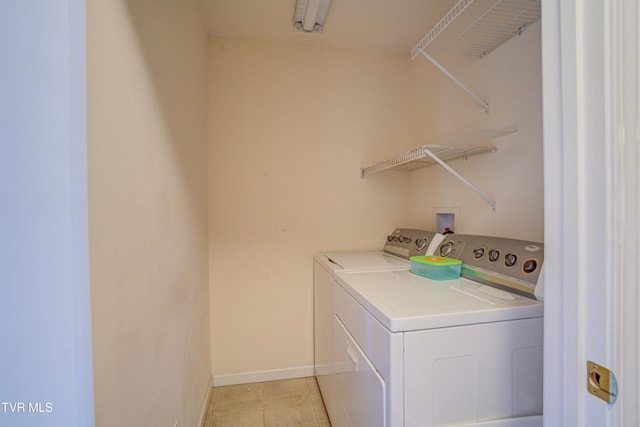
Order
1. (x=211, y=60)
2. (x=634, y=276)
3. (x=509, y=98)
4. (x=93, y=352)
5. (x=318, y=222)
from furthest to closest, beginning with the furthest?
(x=318, y=222)
(x=211, y=60)
(x=509, y=98)
(x=93, y=352)
(x=634, y=276)

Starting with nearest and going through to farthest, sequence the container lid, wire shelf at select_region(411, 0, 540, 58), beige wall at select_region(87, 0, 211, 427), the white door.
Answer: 1. the white door
2. beige wall at select_region(87, 0, 211, 427)
3. wire shelf at select_region(411, 0, 540, 58)
4. the container lid

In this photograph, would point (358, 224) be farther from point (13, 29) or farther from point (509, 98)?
point (13, 29)

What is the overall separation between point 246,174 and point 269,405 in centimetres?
162

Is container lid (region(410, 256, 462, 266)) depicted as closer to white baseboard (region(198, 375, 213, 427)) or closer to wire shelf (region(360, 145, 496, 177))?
wire shelf (region(360, 145, 496, 177))

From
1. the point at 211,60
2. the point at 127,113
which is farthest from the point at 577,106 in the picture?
the point at 211,60

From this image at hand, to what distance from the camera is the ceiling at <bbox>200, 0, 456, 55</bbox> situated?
1.65 meters

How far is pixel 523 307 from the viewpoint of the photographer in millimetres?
873

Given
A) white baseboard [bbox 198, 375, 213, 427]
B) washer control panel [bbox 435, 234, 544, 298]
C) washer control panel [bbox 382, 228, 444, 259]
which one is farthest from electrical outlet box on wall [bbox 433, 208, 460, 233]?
white baseboard [bbox 198, 375, 213, 427]

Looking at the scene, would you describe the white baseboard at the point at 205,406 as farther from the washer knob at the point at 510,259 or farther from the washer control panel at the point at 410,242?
the washer knob at the point at 510,259

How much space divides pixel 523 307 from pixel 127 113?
1.37 m

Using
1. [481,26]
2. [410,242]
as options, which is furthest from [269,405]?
[481,26]

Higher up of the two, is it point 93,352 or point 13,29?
point 13,29

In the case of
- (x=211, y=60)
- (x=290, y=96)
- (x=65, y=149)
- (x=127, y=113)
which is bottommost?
(x=65, y=149)

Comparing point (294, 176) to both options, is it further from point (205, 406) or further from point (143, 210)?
point (205, 406)
